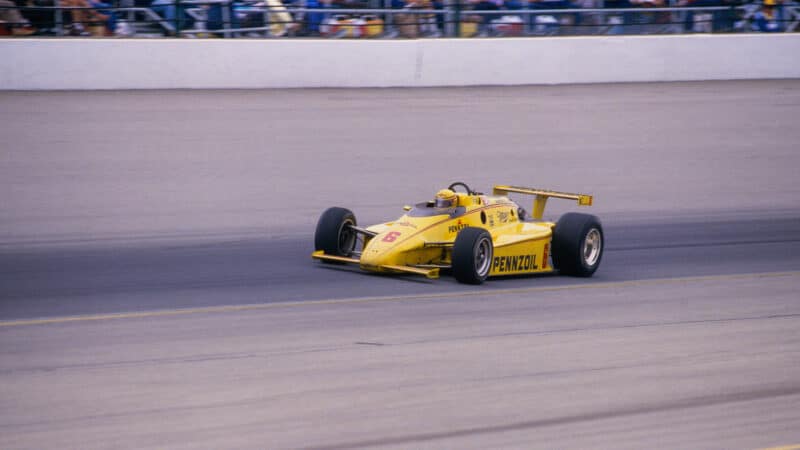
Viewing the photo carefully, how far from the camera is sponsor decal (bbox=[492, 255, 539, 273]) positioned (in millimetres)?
10375

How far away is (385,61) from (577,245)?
9636mm

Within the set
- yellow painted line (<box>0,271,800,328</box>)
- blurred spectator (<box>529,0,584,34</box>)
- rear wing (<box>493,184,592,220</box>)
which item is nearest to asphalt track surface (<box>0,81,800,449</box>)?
yellow painted line (<box>0,271,800,328</box>)

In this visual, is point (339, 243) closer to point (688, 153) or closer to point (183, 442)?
point (183, 442)

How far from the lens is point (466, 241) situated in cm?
981

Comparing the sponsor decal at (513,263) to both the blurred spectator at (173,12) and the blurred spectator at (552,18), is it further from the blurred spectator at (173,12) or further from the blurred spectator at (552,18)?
the blurred spectator at (552,18)

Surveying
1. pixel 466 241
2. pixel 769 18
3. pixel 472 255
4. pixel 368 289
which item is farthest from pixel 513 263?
pixel 769 18

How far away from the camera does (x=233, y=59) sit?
61.6 feet

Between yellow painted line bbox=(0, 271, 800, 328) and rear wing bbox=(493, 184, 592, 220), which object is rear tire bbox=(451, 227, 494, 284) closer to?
yellow painted line bbox=(0, 271, 800, 328)

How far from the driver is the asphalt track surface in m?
0.74

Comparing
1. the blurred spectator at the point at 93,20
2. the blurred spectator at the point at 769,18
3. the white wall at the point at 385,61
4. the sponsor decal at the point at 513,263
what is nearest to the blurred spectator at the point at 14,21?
the white wall at the point at 385,61

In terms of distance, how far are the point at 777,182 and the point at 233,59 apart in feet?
27.1

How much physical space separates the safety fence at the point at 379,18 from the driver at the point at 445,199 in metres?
9.42

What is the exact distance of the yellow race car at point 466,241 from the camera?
10148 mm

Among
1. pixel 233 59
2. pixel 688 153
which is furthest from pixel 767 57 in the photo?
pixel 233 59
